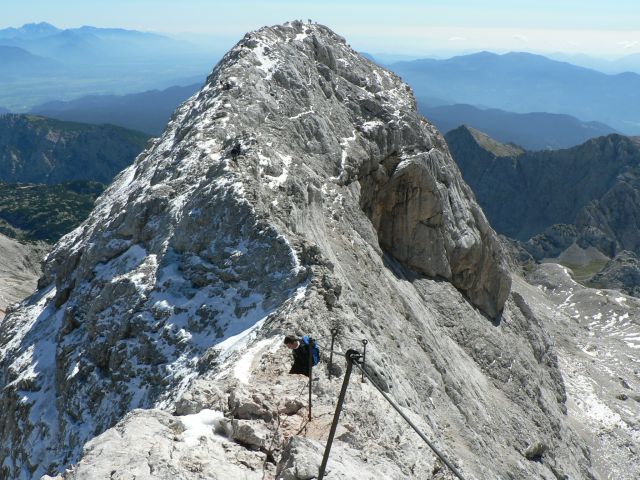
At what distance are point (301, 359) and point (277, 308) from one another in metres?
6.59

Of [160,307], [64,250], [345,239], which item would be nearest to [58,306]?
[64,250]

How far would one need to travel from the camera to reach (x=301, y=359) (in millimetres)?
19609

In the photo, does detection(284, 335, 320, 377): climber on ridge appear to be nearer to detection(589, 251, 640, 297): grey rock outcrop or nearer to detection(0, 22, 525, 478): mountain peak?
detection(0, 22, 525, 478): mountain peak

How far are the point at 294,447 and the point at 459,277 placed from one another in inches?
1904

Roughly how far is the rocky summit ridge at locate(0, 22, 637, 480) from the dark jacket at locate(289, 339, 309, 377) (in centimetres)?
60

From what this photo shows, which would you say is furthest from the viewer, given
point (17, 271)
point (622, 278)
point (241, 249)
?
point (622, 278)

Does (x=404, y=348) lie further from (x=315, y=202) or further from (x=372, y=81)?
(x=372, y=81)

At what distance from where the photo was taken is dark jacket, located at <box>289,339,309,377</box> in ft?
63.5

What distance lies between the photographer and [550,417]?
56.6 m

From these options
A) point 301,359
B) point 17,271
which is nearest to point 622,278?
point 17,271

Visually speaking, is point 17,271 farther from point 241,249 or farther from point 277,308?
point 277,308

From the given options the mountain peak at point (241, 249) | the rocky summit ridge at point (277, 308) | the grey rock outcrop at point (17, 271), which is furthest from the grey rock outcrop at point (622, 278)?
the grey rock outcrop at point (17, 271)

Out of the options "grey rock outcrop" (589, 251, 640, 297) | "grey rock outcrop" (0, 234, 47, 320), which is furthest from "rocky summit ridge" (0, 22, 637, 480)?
"grey rock outcrop" (589, 251, 640, 297)

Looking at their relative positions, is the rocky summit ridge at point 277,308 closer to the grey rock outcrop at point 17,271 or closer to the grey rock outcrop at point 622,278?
the grey rock outcrop at point 17,271
